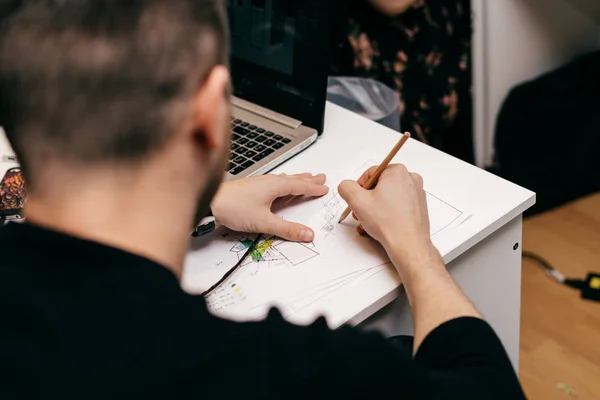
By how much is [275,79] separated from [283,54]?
52mm

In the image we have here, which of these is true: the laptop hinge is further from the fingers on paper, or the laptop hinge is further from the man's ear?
the man's ear

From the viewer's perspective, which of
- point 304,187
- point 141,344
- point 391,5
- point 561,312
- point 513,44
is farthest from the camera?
point 513,44

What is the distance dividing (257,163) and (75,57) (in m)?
0.52

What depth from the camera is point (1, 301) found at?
1.70 ft

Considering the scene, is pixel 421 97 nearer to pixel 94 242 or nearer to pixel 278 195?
pixel 278 195

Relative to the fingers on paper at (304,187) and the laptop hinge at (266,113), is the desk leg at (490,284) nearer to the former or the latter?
the fingers on paper at (304,187)

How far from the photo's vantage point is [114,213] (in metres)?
0.55

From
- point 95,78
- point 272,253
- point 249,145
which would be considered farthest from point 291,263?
point 95,78

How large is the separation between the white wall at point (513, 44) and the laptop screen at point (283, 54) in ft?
2.95

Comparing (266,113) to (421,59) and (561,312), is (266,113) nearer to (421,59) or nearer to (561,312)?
(421,59)

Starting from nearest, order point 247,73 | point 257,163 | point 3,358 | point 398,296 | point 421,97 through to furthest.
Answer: point 3,358, point 398,296, point 257,163, point 247,73, point 421,97

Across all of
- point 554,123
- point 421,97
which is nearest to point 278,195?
point 421,97

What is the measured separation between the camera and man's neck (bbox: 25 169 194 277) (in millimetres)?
549

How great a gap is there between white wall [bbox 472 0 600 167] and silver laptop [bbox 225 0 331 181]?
35.5 inches
